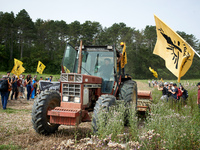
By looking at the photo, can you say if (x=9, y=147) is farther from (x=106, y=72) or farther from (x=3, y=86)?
(x=3, y=86)

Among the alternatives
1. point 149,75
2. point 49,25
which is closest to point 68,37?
point 49,25

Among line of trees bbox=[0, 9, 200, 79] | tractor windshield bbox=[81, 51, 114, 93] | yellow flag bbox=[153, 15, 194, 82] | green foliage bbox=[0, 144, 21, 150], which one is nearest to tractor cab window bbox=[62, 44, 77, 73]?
tractor windshield bbox=[81, 51, 114, 93]

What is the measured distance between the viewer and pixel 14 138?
16.2 feet

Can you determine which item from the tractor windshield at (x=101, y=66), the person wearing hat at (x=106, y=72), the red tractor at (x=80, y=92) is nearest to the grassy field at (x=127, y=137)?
the red tractor at (x=80, y=92)

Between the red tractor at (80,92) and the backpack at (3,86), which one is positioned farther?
the backpack at (3,86)

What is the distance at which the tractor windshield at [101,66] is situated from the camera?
6132 mm

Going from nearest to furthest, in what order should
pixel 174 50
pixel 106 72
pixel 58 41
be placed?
pixel 174 50 < pixel 106 72 < pixel 58 41

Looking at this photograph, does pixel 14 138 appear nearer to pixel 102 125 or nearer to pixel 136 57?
pixel 102 125

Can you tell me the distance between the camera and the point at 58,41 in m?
60.6

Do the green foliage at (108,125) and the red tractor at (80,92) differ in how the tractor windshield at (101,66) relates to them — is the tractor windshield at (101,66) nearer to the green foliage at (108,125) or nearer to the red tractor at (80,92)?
the red tractor at (80,92)

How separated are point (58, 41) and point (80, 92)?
191 ft

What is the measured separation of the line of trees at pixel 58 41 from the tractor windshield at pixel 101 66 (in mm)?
42367

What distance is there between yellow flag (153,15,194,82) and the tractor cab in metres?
1.56

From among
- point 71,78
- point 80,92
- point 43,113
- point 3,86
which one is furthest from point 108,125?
point 3,86
